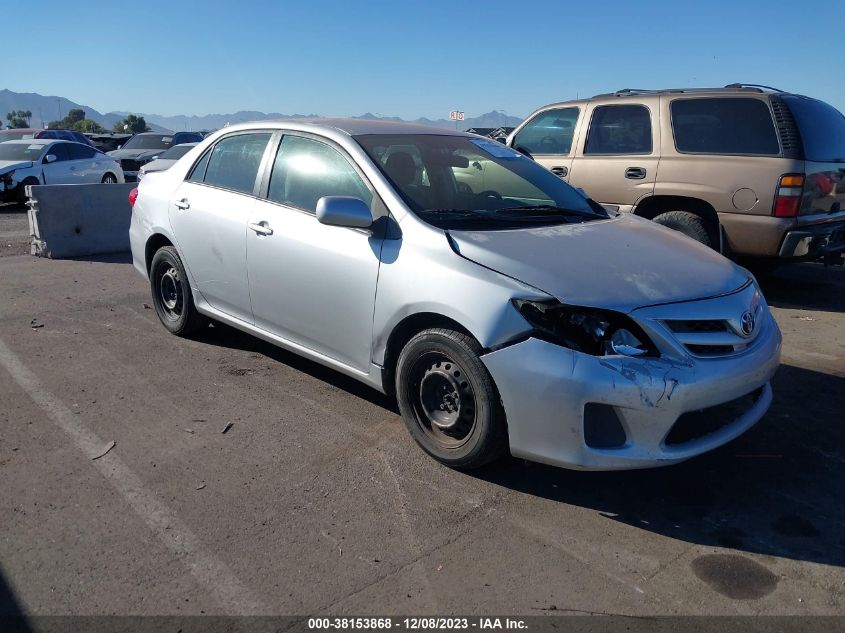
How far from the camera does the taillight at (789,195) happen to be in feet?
21.9

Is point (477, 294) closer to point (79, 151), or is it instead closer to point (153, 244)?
point (153, 244)

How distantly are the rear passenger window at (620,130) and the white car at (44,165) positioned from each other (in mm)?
12331

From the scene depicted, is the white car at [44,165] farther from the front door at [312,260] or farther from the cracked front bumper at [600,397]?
the cracked front bumper at [600,397]

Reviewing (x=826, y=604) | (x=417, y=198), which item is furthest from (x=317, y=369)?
(x=826, y=604)

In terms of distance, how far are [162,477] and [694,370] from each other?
8.45ft

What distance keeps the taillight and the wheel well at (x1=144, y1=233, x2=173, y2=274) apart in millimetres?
5316

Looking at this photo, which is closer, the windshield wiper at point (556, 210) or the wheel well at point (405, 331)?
the wheel well at point (405, 331)

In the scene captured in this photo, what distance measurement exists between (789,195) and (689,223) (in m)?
0.96

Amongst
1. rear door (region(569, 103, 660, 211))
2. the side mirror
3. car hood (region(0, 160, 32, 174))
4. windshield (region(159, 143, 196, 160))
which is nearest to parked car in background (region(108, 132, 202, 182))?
windshield (region(159, 143, 196, 160))

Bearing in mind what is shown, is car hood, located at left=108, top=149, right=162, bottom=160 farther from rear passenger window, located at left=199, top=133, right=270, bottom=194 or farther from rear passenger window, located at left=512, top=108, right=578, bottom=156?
rear passenger window, located at left=199, top=133, right=270, bottom=194

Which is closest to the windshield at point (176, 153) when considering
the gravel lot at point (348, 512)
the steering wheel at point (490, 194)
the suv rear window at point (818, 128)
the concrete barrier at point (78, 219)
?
the concrete barrier at point (78, 219)

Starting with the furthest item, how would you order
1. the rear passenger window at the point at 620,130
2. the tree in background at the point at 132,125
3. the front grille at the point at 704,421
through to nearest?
the tree in background at the point at 132,125, the rear passenger window at the point at 620,130, the front grille at the point at 704,421

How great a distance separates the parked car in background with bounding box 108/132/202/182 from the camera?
21266mm

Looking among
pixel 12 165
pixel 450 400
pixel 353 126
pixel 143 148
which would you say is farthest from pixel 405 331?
pixel 143 148
